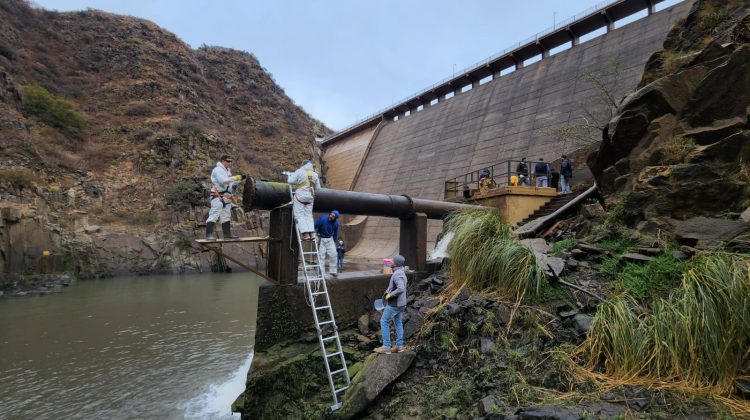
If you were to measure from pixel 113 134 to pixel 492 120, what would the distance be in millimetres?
31426

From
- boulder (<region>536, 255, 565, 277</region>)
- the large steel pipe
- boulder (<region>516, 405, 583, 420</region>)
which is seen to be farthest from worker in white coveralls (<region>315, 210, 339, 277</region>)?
boulder (<region>516, 405, 583, 420</region>)

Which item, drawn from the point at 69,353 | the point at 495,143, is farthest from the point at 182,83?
the point at 69,353

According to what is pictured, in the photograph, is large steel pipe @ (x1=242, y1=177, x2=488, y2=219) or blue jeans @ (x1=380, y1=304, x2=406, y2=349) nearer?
blue jeans @ (x1=380, y1=304, x2=406, y2=349)

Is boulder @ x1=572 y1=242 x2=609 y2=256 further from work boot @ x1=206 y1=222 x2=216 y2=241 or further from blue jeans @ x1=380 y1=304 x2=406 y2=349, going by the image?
work boot @ x1=206 y1=222 x2=216 y2=241

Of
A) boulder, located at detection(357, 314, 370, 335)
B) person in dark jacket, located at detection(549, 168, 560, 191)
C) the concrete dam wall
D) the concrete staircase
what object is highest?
the concrete dam wall

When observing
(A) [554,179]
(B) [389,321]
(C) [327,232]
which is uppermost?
(A) [554,179]

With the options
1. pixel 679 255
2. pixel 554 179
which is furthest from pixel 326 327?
pixel 554 179

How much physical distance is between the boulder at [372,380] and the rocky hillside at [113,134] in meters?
21.5

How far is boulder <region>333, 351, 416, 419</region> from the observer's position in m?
3.96

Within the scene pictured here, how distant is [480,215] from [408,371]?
292cm

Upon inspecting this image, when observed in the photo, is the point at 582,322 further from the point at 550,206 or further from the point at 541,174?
the point at 541,174

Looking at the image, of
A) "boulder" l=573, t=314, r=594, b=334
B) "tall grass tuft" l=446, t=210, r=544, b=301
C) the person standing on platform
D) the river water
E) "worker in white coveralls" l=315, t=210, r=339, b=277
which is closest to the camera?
"boulder" l=573, t=314, r=594, b=334

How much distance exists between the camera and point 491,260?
5164 millimetres

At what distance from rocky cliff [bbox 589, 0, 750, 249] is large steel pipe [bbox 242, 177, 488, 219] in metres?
3.04
